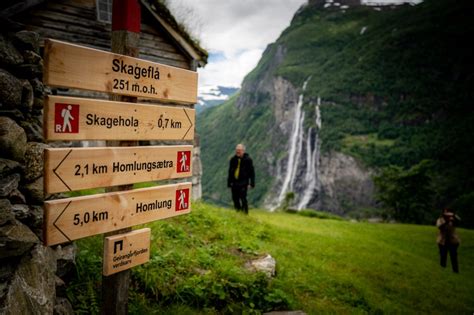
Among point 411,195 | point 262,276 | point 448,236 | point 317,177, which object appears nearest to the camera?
point 262,276

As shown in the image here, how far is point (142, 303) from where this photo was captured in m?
3.96

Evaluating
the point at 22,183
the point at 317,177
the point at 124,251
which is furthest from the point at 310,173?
the point at 22,183

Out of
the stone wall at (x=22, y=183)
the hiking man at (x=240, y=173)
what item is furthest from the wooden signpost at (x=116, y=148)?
the hiking man at (x=240, y=173)

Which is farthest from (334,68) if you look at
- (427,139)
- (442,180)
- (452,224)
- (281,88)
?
(452,224)

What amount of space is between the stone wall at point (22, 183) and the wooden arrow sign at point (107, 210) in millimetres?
347

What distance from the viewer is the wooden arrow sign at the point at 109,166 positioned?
251 cm

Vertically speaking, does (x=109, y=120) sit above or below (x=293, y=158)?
above

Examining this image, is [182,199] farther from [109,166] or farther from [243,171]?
[243,171]

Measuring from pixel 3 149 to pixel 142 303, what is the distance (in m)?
2.25

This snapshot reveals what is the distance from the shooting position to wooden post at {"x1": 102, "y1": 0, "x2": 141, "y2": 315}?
9.89ft

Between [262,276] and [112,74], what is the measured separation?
3.50m

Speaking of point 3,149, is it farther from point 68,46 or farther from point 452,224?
point 452,224

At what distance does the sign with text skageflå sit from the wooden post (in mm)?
141

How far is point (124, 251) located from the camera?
121 inches
